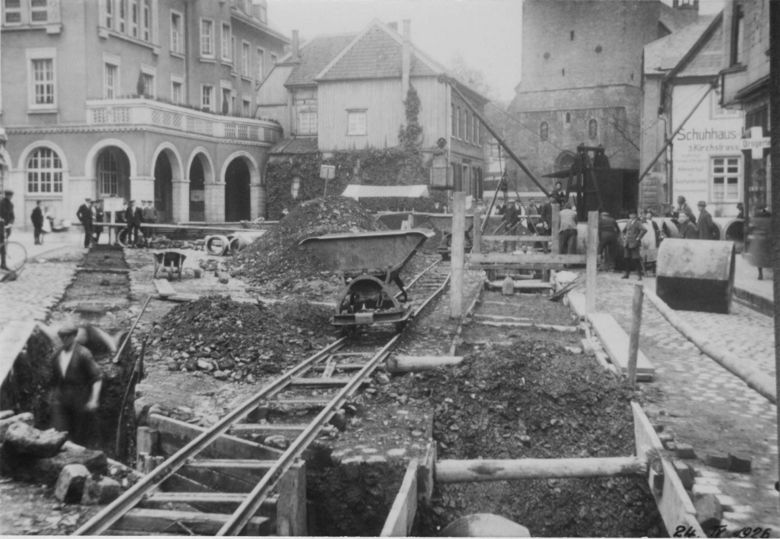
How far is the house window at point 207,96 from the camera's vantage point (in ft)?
117

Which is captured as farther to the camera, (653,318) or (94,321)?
(653,318)

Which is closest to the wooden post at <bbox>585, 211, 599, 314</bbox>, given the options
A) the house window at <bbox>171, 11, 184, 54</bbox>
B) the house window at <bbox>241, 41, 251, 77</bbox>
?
the house window at <bbox>171, 11, 184, 54</bbox>

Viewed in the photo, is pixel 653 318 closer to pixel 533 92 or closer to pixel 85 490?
pixel 85 490

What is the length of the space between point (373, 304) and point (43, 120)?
1511 cm

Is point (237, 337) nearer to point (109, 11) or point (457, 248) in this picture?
point (457, 248)

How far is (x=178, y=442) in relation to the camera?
6.20 metres

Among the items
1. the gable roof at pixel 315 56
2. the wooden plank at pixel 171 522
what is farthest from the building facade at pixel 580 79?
the wooden plank at pixel 171 522

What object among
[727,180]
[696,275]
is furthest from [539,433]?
[727,180]

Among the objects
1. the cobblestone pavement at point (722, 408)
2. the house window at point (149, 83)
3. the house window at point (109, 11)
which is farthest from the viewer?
the house window at point (149, 83)

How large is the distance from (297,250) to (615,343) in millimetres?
10377

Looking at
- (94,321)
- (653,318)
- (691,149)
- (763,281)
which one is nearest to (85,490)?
(94,321)

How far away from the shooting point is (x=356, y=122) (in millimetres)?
35906

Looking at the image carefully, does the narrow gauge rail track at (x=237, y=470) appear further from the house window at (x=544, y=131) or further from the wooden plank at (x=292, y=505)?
the house window at (x=544, y=131)

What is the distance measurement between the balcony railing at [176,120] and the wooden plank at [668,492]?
24.3 meters
